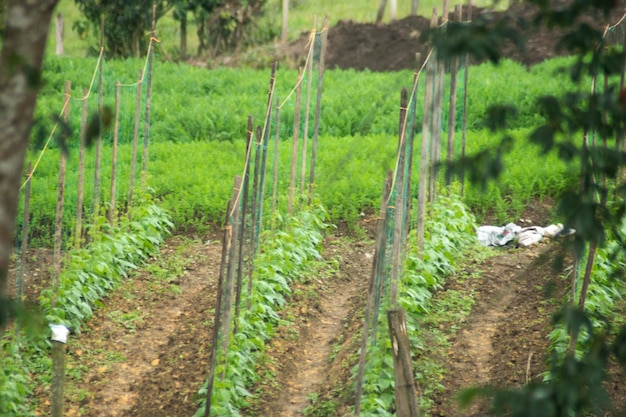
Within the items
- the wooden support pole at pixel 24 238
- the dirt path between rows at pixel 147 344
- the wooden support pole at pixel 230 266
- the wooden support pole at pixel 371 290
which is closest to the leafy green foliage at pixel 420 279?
the wooden support pole at pixel 371 290

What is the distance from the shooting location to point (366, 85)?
55.3 feet

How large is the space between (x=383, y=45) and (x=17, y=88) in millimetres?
18884

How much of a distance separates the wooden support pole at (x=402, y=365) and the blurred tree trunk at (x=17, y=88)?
10.3ft

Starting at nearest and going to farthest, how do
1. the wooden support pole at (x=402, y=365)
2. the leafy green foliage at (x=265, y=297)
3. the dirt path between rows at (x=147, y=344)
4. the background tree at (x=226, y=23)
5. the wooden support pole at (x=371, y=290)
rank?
the wooden support pole at (x=402, y=365)
the wooden support pole at (x=371, y=290)
the leafy green foliage at (x=265, y=297)
the dirt path between rows at (x=147, y=344)
the background tree at (x=226, y=23)

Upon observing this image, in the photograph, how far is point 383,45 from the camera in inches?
830

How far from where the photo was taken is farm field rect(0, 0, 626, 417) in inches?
268

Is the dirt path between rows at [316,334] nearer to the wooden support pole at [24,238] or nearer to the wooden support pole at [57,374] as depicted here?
the wooden support pole at [57,374]

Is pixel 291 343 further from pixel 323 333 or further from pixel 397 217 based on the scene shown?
pixel 397 217

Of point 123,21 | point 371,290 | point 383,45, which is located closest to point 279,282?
point 371,290

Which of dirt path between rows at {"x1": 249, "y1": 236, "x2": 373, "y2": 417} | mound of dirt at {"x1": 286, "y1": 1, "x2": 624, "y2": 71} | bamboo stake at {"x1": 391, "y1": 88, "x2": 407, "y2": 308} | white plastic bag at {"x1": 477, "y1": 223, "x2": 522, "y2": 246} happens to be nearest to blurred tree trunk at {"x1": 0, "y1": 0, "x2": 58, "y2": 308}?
bamboo stake at {"x1": 391, "y1": 88, "x2": 407, "y2": 308}

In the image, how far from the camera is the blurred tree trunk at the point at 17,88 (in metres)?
2.64

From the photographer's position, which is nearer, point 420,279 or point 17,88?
point 17,88

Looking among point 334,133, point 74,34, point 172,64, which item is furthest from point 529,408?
point 74,34

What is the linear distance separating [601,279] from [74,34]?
2189 cm
